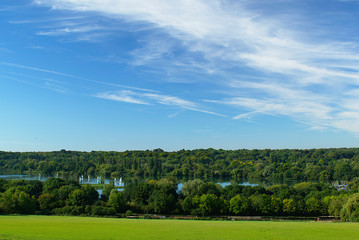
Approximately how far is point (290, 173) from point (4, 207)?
129 metres

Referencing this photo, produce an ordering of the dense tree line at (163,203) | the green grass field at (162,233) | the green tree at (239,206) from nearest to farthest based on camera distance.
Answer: the green grass field at (162,233) → the dense tree line at (163,203) → the green tree at (239,206)

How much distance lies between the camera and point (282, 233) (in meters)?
27.7

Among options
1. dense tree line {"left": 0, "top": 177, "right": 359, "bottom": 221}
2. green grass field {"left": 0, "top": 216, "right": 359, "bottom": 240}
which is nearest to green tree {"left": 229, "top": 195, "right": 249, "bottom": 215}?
dense tree line {"left": 0, "top": 177, "right": 359, "bottom": 221}

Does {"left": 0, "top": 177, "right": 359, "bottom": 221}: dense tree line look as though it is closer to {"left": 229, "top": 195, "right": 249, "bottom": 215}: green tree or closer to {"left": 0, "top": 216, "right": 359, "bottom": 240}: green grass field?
{"left": 229, "top": 195, "right": 249, "bottom": 215}: green tree

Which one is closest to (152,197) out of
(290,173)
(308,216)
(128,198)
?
(128,198)

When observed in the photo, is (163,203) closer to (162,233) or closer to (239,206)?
(239,206)

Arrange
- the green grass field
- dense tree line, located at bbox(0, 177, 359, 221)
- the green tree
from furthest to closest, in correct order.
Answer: the green tree < dense tree line, located at bbox(0, 177, 359, 221) < the green grass field

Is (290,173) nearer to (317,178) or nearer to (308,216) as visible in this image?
(317,178)

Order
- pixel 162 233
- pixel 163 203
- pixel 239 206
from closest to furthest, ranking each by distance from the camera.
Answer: pixel 162 233 → pixel 239 206 → pixel 163 203

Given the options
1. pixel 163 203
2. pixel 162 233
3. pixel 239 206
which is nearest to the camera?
pixel 162 233

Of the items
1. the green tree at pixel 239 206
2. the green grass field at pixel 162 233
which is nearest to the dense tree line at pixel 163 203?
Result: the green tree at pixel 239 206

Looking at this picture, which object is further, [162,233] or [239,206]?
[239,206]

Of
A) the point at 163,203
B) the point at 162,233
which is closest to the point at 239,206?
the point at 163,203

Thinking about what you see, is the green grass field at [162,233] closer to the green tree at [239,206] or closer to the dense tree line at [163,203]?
Result: the dense tree line at [163,203]
